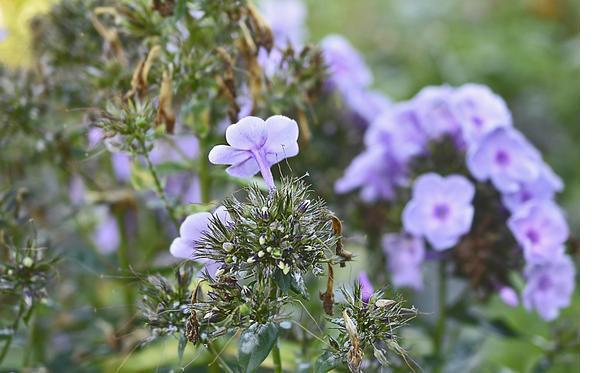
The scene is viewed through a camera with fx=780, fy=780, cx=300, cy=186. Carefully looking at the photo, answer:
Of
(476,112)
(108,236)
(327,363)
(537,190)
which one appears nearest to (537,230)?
(537,190)

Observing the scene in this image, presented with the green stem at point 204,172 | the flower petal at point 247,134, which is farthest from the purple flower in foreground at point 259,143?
the green stem at point 204,172

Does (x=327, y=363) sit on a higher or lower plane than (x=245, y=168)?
lower

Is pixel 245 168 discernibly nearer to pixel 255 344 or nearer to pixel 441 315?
pixel 255 344

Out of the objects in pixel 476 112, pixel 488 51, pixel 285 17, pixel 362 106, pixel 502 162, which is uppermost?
pixel 488 51

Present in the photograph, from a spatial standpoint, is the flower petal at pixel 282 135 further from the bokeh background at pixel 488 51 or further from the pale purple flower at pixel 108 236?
the bokeh background at pixel 488 51

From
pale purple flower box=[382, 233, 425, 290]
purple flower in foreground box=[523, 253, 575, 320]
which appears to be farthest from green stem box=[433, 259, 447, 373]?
purple flower in foreground box=[523, 253, 575, 320]

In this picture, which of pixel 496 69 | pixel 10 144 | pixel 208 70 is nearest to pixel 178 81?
pixel 208 70
